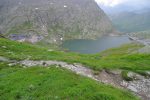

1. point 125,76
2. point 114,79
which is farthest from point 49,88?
point 125,76

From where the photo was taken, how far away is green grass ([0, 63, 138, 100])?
53.5ft

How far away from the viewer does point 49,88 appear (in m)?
17.6

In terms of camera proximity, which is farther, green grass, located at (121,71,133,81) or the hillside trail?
green grass, located at (121,71,133,81)

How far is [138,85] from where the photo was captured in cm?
2603

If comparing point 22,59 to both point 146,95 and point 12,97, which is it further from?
point 146,95

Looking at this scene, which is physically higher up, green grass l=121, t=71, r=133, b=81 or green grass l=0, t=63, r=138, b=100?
green grass l=0, t=63, r=138, b=100

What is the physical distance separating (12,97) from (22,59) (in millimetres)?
15855

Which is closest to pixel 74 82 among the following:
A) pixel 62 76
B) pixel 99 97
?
pixel 62 76

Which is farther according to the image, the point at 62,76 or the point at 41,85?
the point at 62,76

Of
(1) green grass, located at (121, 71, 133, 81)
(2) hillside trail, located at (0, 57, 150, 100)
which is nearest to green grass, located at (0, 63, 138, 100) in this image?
(2) hillside trail, located at (0, 57, 150, 100)

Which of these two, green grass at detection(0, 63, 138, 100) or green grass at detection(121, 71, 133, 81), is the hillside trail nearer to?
green grass at detection(121, 71, 133, 81)

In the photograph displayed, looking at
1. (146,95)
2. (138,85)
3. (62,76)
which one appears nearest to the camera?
(62,76)

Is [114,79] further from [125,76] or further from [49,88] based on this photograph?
[49,88]

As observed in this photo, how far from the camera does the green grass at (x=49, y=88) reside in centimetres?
1630
